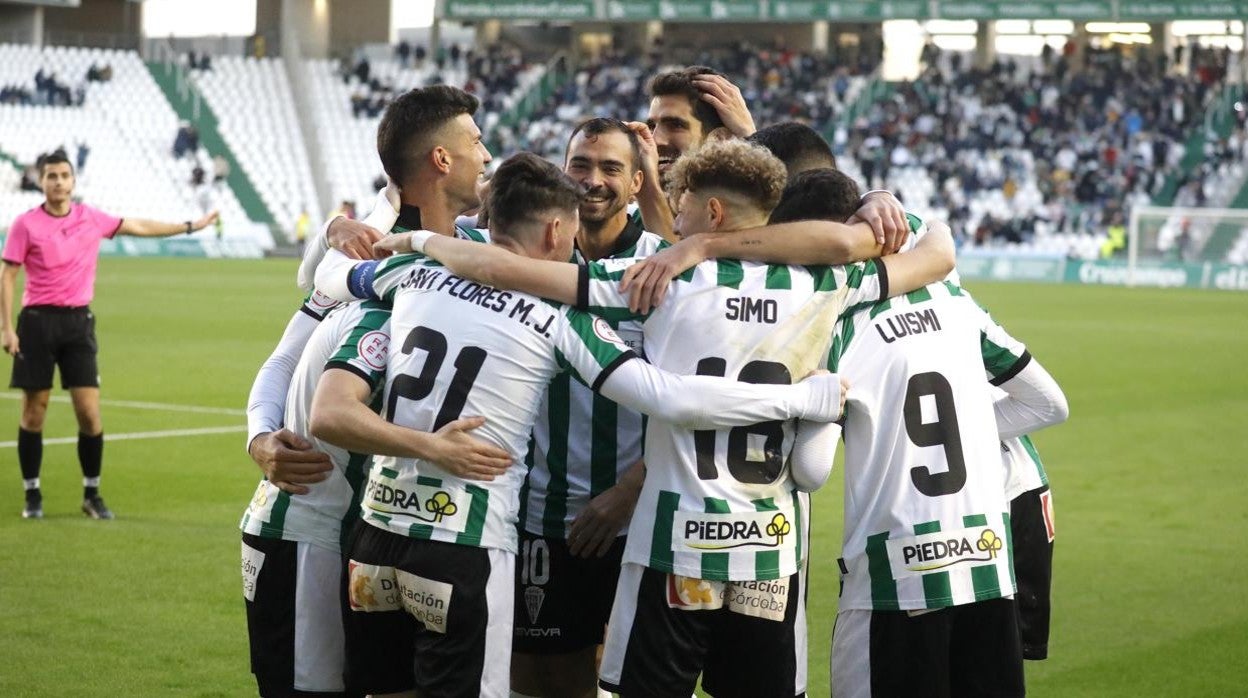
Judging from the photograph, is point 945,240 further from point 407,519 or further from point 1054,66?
point 1054,66

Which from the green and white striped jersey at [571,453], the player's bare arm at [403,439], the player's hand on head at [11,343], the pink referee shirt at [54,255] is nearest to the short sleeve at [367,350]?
the player's bare arm at [403,439]

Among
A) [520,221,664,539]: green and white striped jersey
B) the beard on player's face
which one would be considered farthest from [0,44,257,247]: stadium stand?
[520,221,664,539]: green and white striped jersey

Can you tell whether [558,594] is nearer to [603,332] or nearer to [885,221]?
[603,332]

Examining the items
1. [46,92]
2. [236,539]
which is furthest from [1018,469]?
[46,92]

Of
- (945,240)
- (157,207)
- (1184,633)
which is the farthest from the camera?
(157,207)

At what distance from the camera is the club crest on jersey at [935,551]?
4.35m

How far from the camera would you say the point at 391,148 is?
16.1ft

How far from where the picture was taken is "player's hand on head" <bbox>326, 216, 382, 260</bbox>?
15.5 ft

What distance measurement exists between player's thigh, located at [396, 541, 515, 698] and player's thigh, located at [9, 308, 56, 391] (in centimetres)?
671

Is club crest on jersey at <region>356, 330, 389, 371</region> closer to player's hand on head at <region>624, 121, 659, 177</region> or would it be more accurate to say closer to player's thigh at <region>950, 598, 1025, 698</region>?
player's hand on head at <region>624, 121, 659, 177</region>

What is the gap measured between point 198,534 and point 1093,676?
17.6ft

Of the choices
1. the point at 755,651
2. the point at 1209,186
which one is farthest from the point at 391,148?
the point at 1209,186

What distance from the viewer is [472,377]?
4.20 m

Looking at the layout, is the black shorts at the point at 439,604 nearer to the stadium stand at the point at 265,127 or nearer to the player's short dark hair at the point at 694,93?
the player's short dark hair at the point at 694,93
